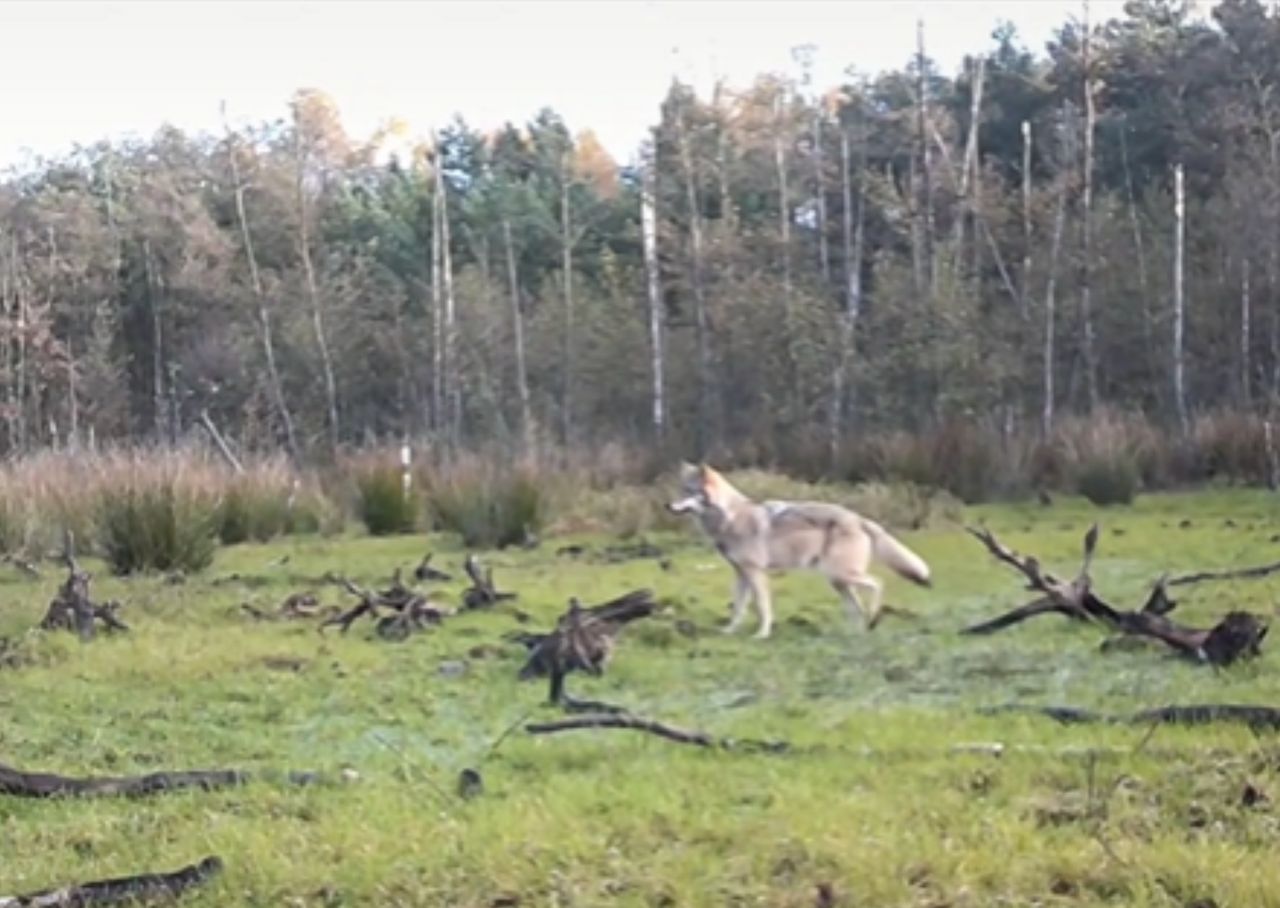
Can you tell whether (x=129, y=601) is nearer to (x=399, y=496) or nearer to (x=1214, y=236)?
(x=399, y=496)

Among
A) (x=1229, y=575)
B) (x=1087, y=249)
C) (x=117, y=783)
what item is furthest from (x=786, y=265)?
(x=117, y=783)

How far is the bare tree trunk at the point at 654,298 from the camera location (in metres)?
24.9

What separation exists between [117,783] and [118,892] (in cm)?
123

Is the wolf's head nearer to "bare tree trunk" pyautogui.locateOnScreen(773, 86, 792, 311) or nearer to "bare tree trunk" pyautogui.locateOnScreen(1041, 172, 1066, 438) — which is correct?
"bare tree trunk" pyautogui.locateOnScreen(1041, 172, 1066, 438)

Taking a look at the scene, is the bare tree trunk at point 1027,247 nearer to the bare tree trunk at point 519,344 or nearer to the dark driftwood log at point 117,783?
the bare tree trunk at point 519,344

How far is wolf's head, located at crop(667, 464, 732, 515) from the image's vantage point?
9.91 meters

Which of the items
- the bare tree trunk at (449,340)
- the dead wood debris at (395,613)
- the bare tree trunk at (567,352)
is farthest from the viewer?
the bare tree trunk at (449,340)

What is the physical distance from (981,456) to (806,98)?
17.6 metres

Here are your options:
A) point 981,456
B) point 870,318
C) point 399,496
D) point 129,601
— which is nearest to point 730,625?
point 129,601

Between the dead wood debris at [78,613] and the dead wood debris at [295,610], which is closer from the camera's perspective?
the dead wood debris at [78,613]

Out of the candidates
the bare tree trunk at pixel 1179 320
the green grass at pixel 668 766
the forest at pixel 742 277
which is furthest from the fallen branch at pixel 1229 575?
the bare tree trunk at pixel 1179 320

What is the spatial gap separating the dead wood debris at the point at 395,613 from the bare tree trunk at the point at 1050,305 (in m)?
11.6

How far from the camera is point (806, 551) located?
9289 mm

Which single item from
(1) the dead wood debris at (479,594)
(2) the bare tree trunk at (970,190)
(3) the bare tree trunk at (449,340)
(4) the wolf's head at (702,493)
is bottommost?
(1) the dead wood debris at (479,594)
